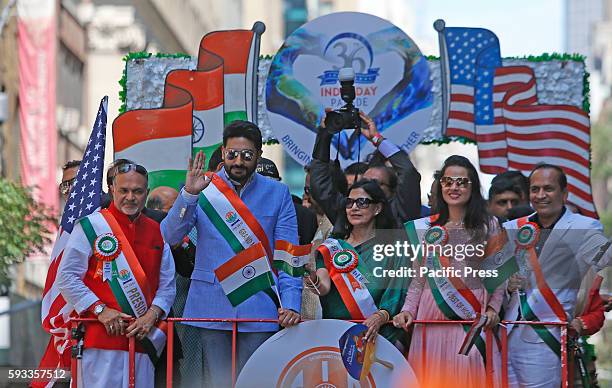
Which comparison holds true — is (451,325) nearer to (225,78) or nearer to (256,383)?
(256,383)

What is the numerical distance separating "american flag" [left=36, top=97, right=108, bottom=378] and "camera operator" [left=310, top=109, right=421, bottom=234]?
5.37 ft

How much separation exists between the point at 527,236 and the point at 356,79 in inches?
180

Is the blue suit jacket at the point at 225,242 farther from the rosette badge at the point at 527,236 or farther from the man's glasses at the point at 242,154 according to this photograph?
the rosette badge at the point at 527,236

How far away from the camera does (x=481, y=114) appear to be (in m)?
14.6

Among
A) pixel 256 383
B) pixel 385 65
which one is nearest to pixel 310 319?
pixel 256 383

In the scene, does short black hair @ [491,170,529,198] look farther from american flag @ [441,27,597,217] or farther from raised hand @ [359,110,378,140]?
american flag @ [441,27,597,217]

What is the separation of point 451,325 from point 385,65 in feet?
16.3

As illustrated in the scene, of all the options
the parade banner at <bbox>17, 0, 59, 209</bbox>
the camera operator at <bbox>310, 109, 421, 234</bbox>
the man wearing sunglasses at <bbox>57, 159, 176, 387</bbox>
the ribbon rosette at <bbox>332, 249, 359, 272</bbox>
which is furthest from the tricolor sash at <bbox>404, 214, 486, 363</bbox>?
the parade banner at <bbox>17, 0, 59, 209</bbox>

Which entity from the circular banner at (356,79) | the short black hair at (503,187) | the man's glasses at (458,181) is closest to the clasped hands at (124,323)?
the man's glasses at (458,181)

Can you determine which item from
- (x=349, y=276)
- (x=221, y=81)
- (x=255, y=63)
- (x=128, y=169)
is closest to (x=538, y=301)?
(x=349, y=276)

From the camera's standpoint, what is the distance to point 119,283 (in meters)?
9.11

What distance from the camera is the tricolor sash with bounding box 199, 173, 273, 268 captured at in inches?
367

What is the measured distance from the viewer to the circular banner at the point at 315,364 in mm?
8750

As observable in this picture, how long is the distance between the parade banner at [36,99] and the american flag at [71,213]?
22.3 metres
